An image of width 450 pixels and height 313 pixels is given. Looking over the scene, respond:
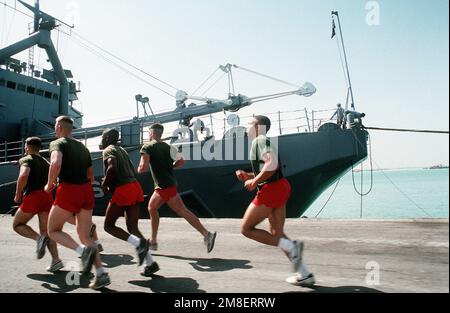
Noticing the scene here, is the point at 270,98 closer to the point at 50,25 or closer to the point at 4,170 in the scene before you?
the point at 4,170

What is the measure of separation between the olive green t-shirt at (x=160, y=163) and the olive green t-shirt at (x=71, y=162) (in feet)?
3.93

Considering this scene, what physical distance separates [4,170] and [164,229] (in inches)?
372

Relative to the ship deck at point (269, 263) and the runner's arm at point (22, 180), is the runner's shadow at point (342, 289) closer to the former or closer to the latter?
the ship deck at point (269, 263)

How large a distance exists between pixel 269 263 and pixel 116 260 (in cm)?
203

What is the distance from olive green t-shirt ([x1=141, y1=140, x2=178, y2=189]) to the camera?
4453mm

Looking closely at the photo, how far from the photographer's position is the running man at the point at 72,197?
304cm

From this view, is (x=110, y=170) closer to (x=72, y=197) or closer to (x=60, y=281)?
(x=72, y=197)

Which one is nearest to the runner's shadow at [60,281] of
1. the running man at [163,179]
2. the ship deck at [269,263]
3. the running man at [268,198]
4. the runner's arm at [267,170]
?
the ship deck at [269,263]

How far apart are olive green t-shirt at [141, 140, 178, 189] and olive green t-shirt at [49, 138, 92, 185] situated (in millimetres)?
1199

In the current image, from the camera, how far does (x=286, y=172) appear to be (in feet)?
34.9

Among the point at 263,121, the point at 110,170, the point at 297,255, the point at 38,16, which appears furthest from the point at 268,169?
the point at 38,16

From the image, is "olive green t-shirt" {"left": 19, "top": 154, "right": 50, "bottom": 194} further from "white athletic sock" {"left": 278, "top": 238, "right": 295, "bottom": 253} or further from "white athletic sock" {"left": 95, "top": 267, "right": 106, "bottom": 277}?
"white athletic sock" {"left": 278, "top": 238, "right": 295, "bottom": 253}
